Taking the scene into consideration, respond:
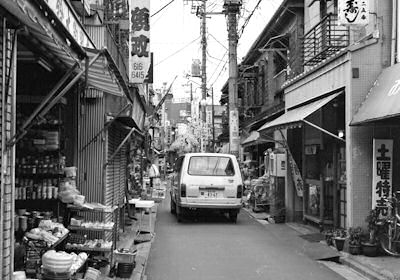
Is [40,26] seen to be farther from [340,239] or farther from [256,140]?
[256,140]

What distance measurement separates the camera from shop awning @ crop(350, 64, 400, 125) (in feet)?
29.5

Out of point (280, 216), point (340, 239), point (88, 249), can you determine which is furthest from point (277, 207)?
point (88, 249)

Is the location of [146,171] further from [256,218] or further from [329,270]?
[329,270]

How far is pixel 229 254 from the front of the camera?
10.7 m

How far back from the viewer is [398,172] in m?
10.6

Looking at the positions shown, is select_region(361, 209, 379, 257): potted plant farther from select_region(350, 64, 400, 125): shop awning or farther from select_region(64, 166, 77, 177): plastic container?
select_region(64, 166, 77, 177): plastic container

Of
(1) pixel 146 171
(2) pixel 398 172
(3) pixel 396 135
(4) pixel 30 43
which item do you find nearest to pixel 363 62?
(3) pixel 396 135

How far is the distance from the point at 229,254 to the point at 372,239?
9.54ft

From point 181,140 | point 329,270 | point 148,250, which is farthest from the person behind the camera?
point 181,140

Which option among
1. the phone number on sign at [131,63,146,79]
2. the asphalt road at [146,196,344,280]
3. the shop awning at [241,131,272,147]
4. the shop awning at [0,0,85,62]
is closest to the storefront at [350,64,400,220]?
the asphalt road at [146,196,344,280]

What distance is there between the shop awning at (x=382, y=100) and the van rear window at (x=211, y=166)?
653cm

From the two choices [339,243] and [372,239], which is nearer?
[372,239]

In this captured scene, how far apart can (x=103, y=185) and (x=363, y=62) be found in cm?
591

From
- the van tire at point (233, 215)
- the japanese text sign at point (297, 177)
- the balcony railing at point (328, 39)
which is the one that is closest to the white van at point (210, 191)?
the van tire at point (233, 215)
